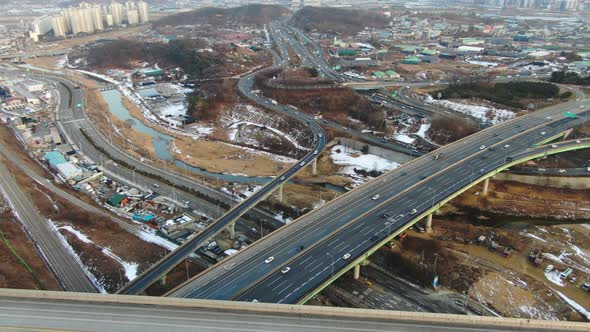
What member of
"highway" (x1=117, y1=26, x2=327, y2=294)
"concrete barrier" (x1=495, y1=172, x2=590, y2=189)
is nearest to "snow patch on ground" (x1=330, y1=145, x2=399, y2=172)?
"highway" (x1=117, y1=26, x2=327, y2=294)

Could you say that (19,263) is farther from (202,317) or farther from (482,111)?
(482,111)

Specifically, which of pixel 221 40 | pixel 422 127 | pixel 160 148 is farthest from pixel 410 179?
pixel 221 40

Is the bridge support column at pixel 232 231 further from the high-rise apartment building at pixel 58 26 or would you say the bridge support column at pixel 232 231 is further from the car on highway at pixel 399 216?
the high-rise apartment building at pixel 58 26

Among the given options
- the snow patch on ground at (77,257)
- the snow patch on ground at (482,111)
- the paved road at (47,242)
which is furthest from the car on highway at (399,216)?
the snow patch on ground at (482,111)

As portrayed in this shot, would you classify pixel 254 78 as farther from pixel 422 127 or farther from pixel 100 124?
pixel 422 127

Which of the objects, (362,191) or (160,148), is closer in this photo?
(362,191)
